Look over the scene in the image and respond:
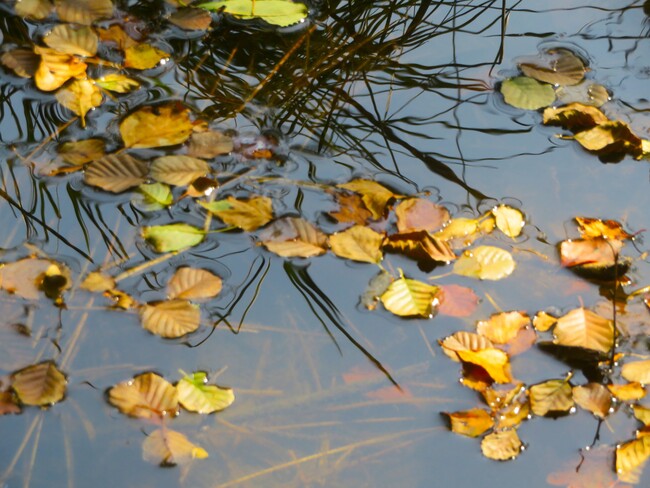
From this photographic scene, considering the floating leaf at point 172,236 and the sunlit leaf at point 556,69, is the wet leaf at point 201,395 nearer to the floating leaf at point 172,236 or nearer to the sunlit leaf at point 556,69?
the floating leaf at point 172,236

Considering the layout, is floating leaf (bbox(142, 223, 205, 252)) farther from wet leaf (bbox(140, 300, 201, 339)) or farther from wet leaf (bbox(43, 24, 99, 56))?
wet leaf (bbox(43, 24, 99, 56))

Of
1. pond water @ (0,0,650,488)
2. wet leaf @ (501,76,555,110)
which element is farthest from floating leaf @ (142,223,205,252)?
wet leaf @ (501,76,555,110)

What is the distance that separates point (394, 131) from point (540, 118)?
37cm

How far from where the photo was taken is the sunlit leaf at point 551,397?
1.31 m

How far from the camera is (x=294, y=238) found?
59.6 inches

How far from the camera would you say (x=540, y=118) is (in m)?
1.80

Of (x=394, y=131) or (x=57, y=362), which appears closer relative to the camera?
(x=57, y=362)

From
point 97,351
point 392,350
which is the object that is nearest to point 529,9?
point 392,350

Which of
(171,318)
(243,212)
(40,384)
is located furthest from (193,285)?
(40,384)

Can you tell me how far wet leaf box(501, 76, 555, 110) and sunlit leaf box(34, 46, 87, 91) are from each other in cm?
103

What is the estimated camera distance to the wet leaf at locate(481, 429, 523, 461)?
4.10 feet

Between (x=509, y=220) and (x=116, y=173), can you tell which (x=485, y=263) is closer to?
(x=509, y=220)

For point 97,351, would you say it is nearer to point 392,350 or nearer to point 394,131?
point 392,350

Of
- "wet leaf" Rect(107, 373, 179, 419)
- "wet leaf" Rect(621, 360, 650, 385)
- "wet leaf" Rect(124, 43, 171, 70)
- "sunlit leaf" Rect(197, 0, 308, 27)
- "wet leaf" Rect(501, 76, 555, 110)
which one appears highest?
"sunlit leaf" Rect(197, 0, 308, 27)
